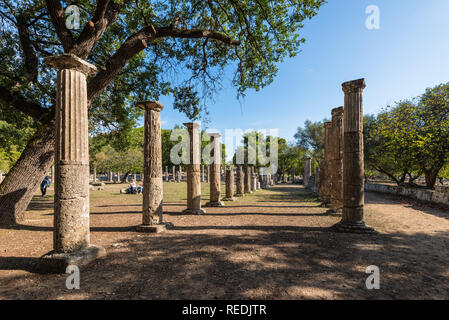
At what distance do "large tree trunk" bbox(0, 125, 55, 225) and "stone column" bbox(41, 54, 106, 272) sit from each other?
152 inches

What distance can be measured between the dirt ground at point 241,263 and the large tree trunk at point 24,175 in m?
0.76

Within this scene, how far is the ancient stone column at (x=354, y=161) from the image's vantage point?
20.7 feet

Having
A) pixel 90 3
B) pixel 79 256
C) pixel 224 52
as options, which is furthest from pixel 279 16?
pixel 79 256

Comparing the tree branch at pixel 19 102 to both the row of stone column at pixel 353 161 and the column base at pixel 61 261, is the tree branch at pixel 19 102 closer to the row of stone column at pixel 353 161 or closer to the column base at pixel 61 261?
the column base at pixel 61 261

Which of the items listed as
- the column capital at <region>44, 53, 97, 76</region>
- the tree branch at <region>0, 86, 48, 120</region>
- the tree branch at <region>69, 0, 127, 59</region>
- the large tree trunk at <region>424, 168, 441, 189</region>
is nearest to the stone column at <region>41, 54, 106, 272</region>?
the column capital at <region>44, 53, 97, 76</region>

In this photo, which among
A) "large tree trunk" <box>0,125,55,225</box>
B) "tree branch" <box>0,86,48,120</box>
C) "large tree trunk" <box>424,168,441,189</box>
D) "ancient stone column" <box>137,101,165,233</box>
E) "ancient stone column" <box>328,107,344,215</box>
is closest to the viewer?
"ancient stone column" <box>137,101,165,233</box>

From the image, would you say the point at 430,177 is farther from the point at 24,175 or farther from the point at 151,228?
the point at 24,175

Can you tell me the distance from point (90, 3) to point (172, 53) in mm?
3589

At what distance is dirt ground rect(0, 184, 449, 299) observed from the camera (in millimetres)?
3012

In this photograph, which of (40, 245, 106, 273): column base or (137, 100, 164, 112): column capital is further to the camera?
(137, 100, 164, 112): column capital

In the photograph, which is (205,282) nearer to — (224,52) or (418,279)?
(418,279)

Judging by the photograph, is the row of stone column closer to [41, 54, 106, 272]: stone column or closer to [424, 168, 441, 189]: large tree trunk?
[41, 54, 106, 272]: stone column

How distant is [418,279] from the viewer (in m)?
3.39

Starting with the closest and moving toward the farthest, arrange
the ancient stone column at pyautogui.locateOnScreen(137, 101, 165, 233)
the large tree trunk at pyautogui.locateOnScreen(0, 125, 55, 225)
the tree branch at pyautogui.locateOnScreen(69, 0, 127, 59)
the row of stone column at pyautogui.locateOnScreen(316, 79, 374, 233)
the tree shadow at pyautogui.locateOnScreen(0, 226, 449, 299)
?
the tree shadow at pyautogui.locateOnScreen(0, 226, 449, 299)
the row of stone column at pyautogui.locateOnScreen(316, 79, 374, 233)
the ancient stone column at pyautogui.locateOnScreen(137, 101, 165, 233)
the tree branch at pyautogui.locateOnScreen(69, 0, 127, 59)
the large tree trunk at pyautogui.locateOnScreen(0, 125, 55, 225)
